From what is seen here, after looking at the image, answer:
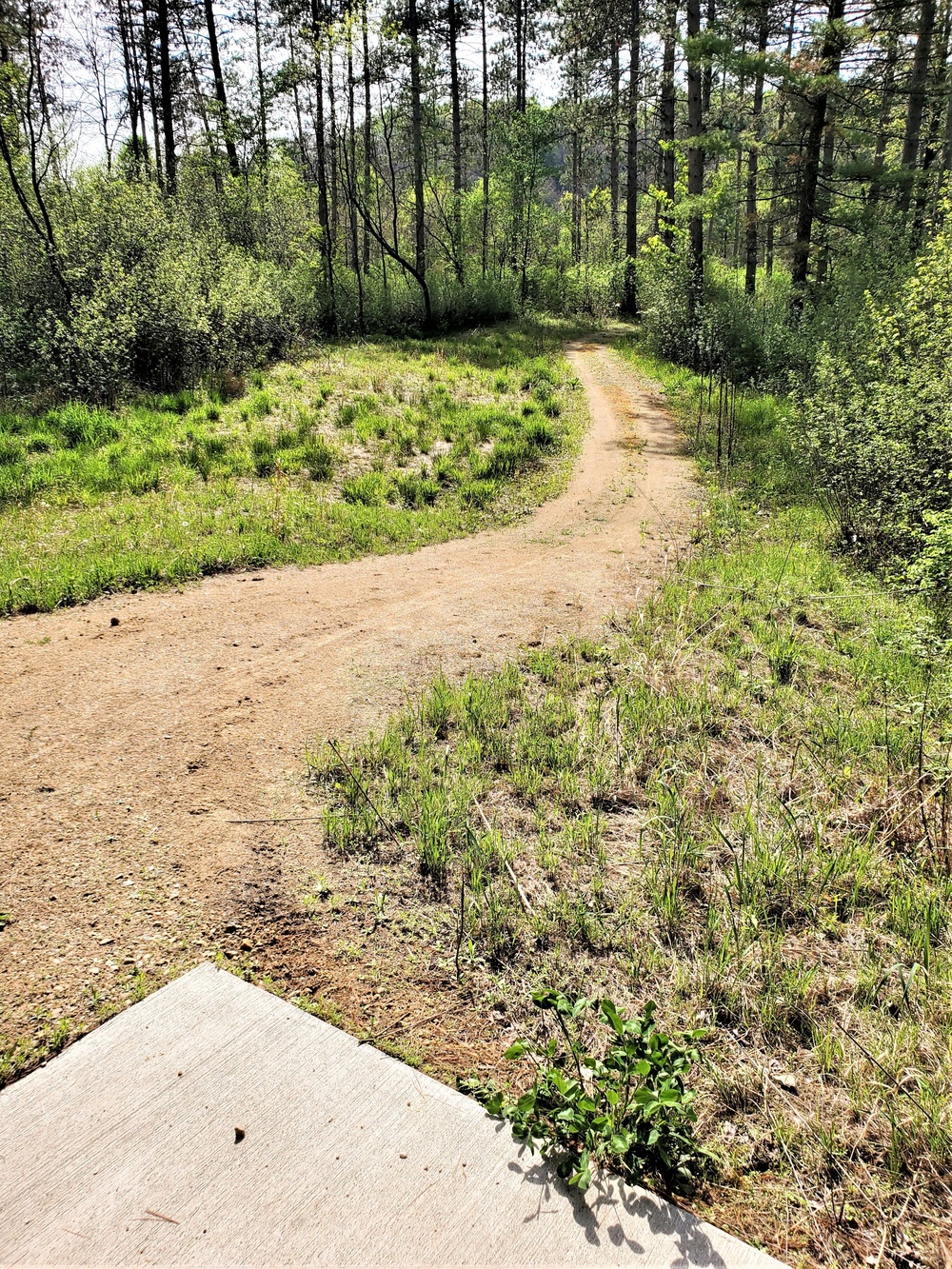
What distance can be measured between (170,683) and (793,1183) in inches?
167

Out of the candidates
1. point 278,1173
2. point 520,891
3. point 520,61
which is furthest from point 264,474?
point 520,61

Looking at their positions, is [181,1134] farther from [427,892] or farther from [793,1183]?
[793,1183]

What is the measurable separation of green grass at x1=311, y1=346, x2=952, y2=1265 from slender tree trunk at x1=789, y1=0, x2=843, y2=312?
14184 mm

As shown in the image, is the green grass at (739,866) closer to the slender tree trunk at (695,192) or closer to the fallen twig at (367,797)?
the fallen twig at (367,797)

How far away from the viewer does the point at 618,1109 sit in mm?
2133

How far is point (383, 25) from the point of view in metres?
18.5

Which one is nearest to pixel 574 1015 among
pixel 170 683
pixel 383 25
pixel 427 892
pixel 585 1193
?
pixel 585 1193

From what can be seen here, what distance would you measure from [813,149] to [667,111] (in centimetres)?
979

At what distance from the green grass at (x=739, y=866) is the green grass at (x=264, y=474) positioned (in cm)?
351

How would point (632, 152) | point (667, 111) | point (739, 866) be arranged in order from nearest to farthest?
point (739, 866) → point (667, 111) → point (632, 152)

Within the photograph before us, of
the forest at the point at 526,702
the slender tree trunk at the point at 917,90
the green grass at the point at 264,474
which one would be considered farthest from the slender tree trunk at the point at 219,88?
the slender tree trunk at the point at 917,90

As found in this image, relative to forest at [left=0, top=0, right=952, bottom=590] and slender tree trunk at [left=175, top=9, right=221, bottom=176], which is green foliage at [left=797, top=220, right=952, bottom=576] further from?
slender tree trunk at [left=175, top=9, right=221, bottom=176]

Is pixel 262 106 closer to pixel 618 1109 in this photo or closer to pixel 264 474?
pixel 264 474

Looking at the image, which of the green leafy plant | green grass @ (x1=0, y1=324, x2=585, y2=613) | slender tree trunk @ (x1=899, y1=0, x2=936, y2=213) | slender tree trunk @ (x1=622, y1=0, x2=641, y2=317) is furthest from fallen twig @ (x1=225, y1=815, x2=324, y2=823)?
slender tree trunk @ (x1=622, y1=0, x2=641, y2=317)
